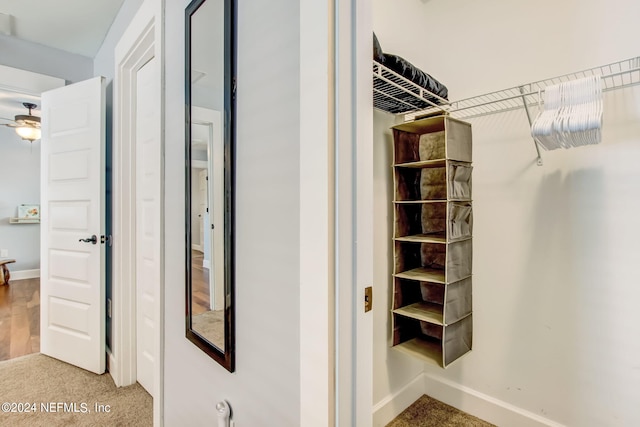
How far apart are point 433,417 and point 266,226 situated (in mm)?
1576

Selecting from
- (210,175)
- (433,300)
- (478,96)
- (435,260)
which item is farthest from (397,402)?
(478,96)

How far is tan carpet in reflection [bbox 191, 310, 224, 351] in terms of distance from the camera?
3.29ft

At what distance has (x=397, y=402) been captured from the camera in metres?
1.68

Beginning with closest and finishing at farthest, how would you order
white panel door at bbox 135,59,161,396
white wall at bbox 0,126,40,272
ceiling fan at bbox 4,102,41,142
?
white panel door at bbox 135,59,161,396 < ceiling fan at bbox 4,102,41,142 < white wall at bbox 0,126,40,272

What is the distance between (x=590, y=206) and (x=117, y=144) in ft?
8.78

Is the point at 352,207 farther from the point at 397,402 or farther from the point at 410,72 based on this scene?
the point at 397,402

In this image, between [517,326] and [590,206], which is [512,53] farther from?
[517,326]

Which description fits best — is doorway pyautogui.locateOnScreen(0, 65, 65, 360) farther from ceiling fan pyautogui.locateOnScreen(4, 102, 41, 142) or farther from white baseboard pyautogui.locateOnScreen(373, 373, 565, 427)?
white baseboard pyautogui.locateOnScreen(373, 373, 565, 427)

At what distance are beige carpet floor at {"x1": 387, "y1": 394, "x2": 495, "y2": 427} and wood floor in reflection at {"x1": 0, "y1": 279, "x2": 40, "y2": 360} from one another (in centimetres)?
279

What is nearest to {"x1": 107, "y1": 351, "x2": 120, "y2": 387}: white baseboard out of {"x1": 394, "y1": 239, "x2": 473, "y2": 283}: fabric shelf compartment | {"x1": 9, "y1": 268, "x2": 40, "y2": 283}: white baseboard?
{"x1": 394, "y1": 239, "x2": 473, "y2": 283}: fabric shelf compartment

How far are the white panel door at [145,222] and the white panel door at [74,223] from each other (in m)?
0.32

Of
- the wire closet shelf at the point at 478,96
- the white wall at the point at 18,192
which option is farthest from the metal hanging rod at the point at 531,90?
the white wall at the point at 18,192


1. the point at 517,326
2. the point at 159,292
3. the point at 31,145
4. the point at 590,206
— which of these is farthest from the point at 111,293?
the point at 31,145

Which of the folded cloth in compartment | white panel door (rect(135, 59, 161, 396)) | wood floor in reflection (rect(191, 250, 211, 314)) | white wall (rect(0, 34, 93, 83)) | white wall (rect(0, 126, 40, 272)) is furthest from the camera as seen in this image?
white wall (rect(0, 126, 40, 272))
